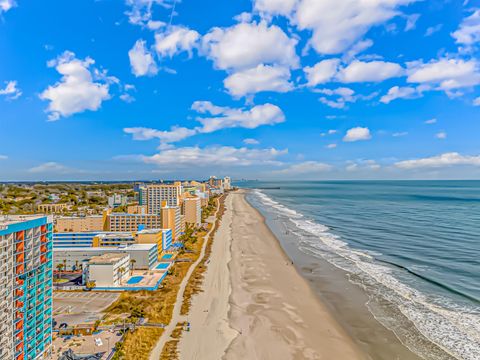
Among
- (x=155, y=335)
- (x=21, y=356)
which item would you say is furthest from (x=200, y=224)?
(x=21, y=356)

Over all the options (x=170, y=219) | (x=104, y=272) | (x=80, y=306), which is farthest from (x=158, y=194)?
(x=80, y=306)

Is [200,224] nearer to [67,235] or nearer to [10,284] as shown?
[67,235]

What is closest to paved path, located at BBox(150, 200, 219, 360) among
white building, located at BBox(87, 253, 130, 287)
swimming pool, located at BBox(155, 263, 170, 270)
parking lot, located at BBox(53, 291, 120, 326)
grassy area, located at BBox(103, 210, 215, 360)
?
grassy area, located at BBox(103, 210, 215, 360)

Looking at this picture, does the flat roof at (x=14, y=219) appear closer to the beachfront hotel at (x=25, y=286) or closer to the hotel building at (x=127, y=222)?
the beachfront hotel at (x=25, y=286)

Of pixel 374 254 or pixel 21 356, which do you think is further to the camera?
pixel 374 254

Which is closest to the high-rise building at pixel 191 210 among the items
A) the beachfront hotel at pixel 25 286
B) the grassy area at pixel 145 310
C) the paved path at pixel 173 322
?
the grassy area at pixel 145 310

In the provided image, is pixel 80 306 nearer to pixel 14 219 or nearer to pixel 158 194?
pixel 14 219

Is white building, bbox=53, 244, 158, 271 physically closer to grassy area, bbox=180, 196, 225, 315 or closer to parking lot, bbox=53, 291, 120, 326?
grassy area, bbox=180, 196, 225, 315
